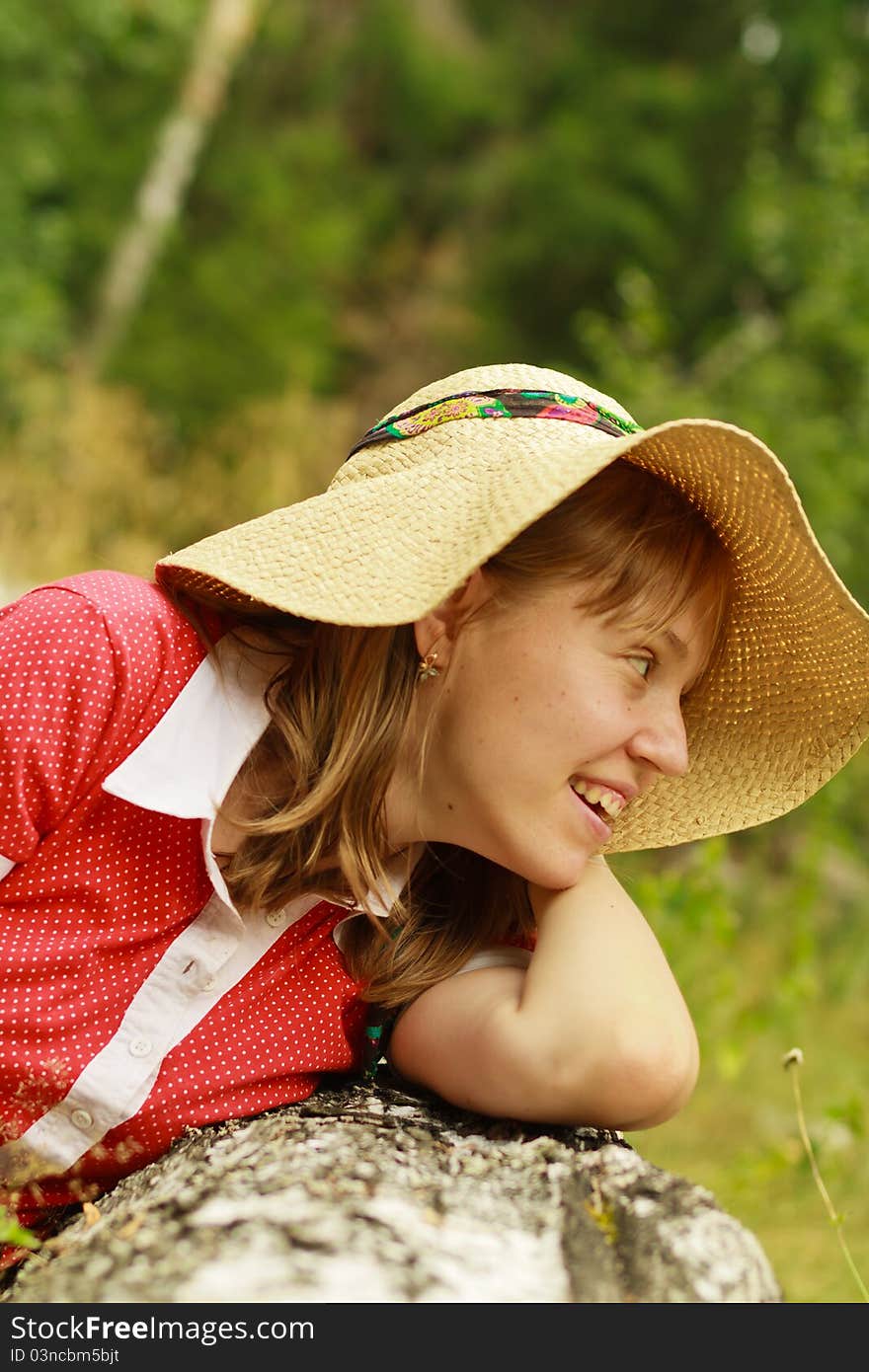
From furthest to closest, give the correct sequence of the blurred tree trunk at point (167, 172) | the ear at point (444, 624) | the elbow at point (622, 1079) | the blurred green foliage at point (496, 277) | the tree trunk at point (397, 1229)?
the blurred tree trunk at point (167, 172), the blurred green foliage at point (496, 277), the ear at point (444, 624), the elbow at point (622, 1079), the tree trunk at point (397, 1229)

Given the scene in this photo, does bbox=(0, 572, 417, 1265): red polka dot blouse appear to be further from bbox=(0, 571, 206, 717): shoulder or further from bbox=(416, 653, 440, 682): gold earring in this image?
bbox=(416, 653, 440, 682): gold earring

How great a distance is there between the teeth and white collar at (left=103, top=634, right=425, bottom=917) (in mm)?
305

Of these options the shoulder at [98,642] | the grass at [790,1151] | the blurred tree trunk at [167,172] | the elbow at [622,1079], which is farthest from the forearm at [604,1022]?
the blurred tree trunk at [167,172]

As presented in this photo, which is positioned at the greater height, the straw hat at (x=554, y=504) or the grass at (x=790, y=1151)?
the straw hat at (x=554, y=504)

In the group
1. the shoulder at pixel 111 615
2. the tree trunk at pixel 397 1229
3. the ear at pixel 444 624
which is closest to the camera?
the tree trunk at pixel 397 1229

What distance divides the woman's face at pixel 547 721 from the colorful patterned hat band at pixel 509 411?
0.87 feet

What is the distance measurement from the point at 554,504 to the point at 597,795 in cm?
43

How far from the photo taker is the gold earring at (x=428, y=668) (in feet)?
5.95

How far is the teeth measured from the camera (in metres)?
1.77

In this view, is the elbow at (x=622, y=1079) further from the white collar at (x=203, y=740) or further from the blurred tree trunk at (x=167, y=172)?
the blurred tree trunk at (x=167, y=172)

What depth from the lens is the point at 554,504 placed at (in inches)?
60.6

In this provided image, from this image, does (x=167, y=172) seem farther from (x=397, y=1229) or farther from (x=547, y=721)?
(x=397, y=1229)

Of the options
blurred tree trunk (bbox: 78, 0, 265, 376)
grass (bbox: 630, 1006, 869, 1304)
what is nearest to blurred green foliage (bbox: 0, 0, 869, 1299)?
grass (bbox: 630, 1006, 869, 1304)

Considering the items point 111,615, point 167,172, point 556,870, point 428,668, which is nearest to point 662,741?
point 556,870
